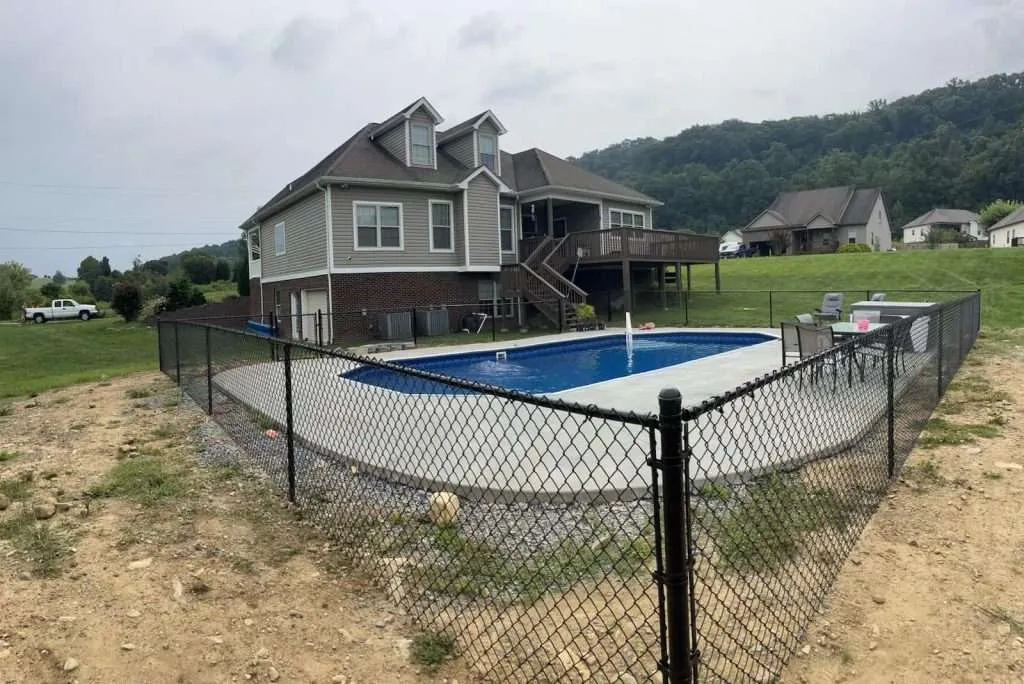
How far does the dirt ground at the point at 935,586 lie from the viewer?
2.57m

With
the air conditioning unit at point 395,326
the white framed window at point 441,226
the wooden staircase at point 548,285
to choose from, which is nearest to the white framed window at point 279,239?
the white framed window at point 441,226

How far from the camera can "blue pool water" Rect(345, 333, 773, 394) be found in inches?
442

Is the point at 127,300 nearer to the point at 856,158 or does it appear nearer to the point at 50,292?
the point at 50,292

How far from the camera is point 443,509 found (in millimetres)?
4156

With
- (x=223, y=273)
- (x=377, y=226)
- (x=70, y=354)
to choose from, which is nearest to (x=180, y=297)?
(x=70, y=354)

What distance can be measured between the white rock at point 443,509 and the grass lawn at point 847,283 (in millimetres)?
16719

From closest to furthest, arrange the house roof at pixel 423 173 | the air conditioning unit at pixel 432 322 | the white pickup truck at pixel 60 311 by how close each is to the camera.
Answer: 1. the house roof at pixel 423 173
2. the air conditioning unit at pixel 432 322
3. the white pickup truck at pixel 60 311

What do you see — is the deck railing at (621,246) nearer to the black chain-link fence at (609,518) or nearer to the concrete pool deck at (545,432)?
the concrete pool deck at (545,432)

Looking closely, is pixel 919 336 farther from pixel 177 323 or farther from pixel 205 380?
pixel 177 323

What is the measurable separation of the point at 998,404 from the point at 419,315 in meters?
14.4

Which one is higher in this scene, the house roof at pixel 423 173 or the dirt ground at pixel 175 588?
the house roof at pixel 423 173

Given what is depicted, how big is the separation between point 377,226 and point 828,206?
148 ft

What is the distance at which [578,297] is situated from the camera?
2067 centimetres

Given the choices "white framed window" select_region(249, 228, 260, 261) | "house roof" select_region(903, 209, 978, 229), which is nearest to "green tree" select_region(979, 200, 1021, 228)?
"house roof" select_region(903, 209, 978, 229)
